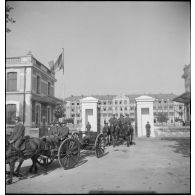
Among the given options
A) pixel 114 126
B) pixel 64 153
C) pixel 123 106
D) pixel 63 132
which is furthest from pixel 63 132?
pixel 123 106

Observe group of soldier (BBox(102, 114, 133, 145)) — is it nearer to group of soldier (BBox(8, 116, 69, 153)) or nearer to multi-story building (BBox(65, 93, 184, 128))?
group of soldier (BBox(8, 116, 69, 153))

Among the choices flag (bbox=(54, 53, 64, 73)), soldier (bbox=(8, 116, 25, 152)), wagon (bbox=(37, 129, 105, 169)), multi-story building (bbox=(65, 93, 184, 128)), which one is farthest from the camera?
multi-story building (bbox=(65, 93, 184, 128))

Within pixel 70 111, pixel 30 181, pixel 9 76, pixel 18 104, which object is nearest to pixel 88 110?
Answer: pixel 30 181

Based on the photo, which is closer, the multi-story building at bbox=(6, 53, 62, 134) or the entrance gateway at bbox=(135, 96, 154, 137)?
the entrance gateway at bbox=(135, 96, 154, 137)


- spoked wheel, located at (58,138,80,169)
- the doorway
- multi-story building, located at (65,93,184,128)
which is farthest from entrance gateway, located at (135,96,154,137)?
multi-story building, located at (65,93,184,128)

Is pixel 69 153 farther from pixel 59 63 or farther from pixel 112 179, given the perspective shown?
pixel 59 63

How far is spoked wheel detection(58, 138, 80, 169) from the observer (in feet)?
20.5

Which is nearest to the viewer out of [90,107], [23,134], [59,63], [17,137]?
[17,137]

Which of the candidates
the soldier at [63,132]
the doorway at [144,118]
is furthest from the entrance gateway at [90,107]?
the soldier at [63,132]

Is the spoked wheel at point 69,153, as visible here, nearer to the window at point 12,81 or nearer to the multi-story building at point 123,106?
the window at point 12,81

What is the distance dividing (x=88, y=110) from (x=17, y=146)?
10137mm

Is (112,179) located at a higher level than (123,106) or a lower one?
lower

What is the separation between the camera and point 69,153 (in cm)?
645

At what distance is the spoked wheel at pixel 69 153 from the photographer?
6.24 meters
